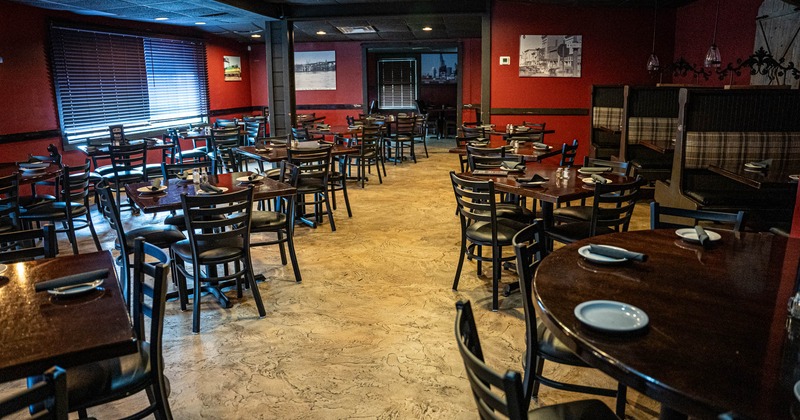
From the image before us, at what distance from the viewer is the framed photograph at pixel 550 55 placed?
8859 mm

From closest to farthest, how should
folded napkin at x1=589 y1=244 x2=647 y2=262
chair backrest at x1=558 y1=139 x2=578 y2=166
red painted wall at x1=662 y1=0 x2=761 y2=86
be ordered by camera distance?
folded napkin at x1=589 y1=244 x2=647 y2=262 < chair backrest at x1=558 y1=139 x2=578 y2=166 < red painted wall at x1=662 y1=0 x2=761 y2=86

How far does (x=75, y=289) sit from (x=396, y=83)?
14194mm

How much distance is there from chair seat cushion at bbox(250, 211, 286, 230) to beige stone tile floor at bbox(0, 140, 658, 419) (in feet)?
1.51

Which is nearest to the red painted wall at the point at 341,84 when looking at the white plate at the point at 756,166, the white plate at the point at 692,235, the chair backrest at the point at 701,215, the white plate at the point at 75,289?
the white plate at the point at 756,166

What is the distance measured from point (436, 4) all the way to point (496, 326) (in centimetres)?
682

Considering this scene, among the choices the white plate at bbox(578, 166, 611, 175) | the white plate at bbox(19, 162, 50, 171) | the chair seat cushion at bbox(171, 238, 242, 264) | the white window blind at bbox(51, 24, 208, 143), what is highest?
the white window blind at bbox(51, 24, 208, 143)

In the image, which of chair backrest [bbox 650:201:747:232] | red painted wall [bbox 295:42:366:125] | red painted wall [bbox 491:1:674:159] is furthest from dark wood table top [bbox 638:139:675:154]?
red painted wall [bbox 295:42:366:125]

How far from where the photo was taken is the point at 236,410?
100 inches

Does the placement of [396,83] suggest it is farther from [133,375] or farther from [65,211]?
[133,375]

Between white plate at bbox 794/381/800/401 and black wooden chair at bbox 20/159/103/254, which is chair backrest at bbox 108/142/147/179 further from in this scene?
white plate at bbox 794/381/800/401

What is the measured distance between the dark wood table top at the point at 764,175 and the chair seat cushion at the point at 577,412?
8.02ft

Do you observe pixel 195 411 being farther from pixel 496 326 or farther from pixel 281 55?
pixel 281 55

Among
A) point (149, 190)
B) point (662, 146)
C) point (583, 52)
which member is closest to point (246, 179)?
point (149, 190)

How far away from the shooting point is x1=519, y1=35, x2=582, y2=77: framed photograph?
8.86 m
